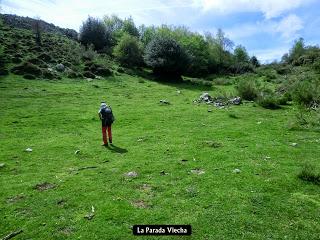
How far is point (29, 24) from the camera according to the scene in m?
80.6

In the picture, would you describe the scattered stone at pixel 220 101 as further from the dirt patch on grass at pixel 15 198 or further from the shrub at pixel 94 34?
the shrub at pixel 94 34

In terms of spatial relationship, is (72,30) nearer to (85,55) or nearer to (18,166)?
(85,55)

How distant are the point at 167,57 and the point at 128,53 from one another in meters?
Result: 11.7

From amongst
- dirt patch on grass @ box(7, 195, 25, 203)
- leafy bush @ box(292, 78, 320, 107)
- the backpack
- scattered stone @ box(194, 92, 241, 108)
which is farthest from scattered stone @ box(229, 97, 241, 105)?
dirt patch on grass @ box(7, 195, 25, 203)

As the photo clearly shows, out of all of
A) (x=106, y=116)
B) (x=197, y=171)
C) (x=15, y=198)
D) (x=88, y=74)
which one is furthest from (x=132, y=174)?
(x=88, y=74)

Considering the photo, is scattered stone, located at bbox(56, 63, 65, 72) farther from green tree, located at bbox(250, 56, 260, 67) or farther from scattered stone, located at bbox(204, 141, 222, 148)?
green tree, located at bbox(250, 56, 260, 67)

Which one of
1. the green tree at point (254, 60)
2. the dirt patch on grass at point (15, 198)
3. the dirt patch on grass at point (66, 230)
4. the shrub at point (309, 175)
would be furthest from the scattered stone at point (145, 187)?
the green tree at point (254, 60)

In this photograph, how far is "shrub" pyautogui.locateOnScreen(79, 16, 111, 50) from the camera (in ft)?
258

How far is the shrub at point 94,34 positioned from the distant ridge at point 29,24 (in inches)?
199

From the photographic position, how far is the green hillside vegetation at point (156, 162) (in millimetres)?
11898

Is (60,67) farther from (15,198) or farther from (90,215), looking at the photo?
(90,215)

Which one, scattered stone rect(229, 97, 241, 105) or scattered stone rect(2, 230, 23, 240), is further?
scattered stone rect(229, 97, 241, 105)

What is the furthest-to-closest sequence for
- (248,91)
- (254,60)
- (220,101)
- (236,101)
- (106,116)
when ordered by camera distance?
1. (254,60)
2. (248,91)
3. (220,101)
4. (236,101)
5. (106,116)

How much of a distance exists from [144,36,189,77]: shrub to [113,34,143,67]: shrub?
774 centimetres
